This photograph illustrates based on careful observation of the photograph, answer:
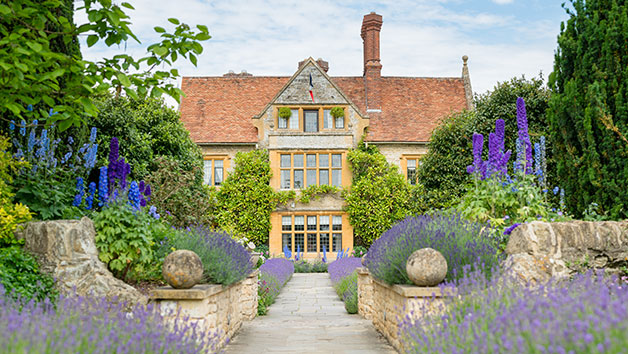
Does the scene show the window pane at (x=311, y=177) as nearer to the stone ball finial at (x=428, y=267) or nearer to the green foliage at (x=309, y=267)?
the green foliage at (x=309, y=267)

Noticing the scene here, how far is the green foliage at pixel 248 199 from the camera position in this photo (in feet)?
73.1

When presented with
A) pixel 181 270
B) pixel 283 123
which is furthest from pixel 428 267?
pixel 283 123

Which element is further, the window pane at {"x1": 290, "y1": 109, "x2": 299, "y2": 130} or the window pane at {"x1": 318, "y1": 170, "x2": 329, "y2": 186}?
the window pane at {"x1": 290, "y1": 109, "x2": 299, "y2": 130}

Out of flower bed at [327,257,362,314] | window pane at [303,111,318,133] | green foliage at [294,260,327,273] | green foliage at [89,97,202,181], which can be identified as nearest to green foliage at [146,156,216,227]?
green foliage at [89,97,202,181]

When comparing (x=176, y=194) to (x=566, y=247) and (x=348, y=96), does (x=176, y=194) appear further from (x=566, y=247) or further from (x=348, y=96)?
(x=348, y=96)

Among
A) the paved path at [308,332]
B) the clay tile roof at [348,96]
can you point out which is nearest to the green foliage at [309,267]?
the clay tile roof at [348,96]

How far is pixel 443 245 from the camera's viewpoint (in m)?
5.74

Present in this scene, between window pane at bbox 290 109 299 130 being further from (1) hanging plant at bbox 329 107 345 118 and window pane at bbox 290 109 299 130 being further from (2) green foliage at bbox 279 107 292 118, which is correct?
(1) hanging plant at bbox 329 107 345 118

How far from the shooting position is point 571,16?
8.81 m

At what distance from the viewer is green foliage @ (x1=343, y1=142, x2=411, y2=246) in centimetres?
2216

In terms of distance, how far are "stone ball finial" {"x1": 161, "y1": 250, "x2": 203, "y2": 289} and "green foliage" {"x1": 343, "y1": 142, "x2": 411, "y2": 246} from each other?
673 inches

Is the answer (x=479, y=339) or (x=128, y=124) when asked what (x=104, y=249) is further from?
(x=128, y=124)

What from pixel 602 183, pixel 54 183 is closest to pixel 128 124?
pixel 54 183

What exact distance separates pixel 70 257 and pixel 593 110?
706 centimetres
